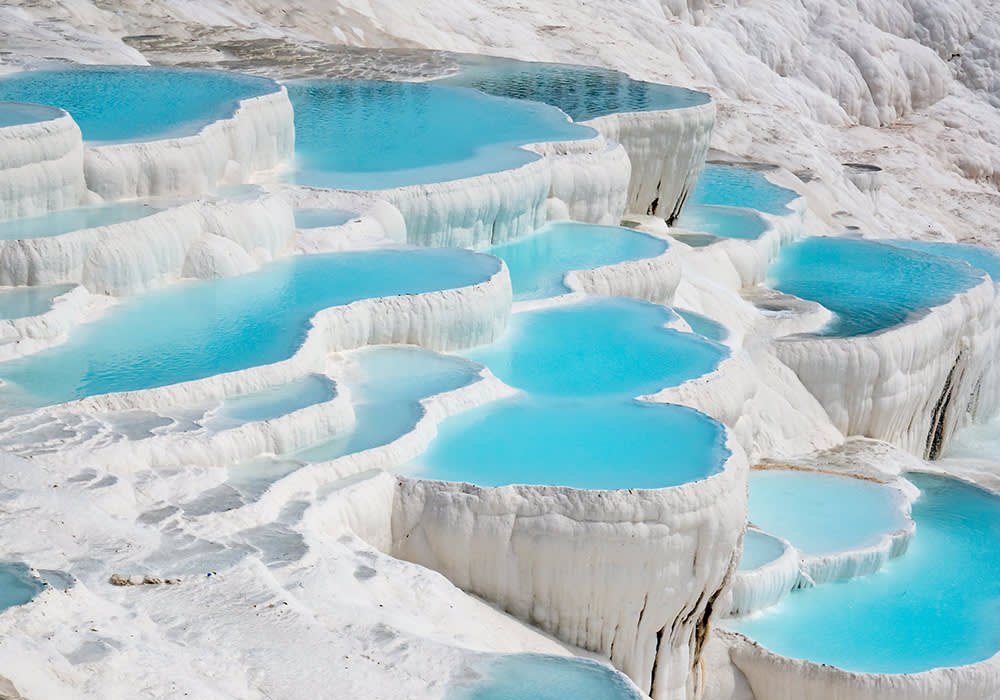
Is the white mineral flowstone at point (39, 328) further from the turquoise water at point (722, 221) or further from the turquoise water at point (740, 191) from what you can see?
the turquoise water at point (740, 191)

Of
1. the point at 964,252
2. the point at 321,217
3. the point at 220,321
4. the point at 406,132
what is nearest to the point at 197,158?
the point at 321,217

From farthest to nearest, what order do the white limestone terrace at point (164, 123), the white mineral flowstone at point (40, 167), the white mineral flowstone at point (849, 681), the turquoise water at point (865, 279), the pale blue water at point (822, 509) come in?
1. the turquoise water at point (865, 279)
2. the white limestone terrace at point (164, 123)
3. the pale blue water at point (822, 509)
4. the white mineral flowstone at point (40, 167)
5. the white mineral flowstone at point (849, 681)

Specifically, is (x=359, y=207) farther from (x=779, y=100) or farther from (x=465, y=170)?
(x=779, y=100)

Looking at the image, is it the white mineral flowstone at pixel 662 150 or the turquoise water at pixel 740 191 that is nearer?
the white mineral flowstone at pixel 662 150

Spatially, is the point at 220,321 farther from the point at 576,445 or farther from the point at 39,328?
the point at 576,445

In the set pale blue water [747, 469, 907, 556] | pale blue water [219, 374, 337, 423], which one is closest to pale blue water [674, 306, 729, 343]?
pale blue water [747, 469, 907, 556]

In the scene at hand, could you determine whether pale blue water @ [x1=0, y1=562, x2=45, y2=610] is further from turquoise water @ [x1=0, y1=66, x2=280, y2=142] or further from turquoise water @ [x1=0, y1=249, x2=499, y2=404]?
turquoise water @ [x1=0, y1=66, x2=280, y2=142]

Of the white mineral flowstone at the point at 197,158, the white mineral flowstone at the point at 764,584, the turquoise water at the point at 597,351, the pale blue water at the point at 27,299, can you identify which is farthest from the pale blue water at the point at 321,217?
the white mineral flowstone at the point at 764,584
